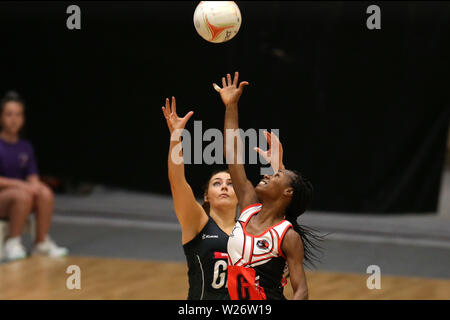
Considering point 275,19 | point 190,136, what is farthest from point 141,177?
point 275,19

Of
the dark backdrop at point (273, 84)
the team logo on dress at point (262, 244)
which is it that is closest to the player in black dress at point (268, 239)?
the team logo on dress at point (262, 244)

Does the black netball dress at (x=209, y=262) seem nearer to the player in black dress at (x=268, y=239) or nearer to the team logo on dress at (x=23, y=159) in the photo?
the player in black dress at (x=268, y=239)

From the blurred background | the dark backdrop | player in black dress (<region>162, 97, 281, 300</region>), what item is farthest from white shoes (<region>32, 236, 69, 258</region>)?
player in black dress (<region>162, 97, 281, 300</region>)

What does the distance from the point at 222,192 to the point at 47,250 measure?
340 centimetres

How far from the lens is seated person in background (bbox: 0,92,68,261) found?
630 centimetres

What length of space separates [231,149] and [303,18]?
4567 mm

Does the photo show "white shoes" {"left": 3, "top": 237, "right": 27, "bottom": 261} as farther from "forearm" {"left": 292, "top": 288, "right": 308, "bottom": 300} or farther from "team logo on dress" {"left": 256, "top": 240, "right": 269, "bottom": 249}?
"forearm" {"left": 292, "top": 288, "right": 308, "bottom": 300}

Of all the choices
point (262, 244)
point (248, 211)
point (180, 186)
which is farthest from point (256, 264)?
point (180, 186)

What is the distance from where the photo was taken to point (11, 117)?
6348 mm

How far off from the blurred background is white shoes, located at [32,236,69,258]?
1.19ft

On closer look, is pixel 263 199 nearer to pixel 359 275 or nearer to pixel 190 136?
pixel 359 275

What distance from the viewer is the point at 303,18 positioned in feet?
24.7

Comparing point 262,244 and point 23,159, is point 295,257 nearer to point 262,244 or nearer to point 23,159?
point 262,244

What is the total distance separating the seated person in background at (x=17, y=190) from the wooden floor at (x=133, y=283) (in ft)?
0.47
